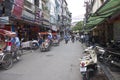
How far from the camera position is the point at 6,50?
46.1 ft

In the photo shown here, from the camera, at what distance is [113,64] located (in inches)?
358

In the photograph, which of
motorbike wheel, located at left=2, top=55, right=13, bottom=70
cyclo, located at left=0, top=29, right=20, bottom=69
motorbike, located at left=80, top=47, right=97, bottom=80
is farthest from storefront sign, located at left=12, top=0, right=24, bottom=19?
motorbike, located at left=80, top=47, right=97, bottom=80

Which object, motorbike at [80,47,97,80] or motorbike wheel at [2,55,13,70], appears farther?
motorbike wheel at [2,55,13,70]

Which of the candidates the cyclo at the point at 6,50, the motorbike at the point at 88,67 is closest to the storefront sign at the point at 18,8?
the cyclo at the point at 6,50

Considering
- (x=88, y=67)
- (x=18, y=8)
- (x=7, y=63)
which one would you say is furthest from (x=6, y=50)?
(x=18, y=8)

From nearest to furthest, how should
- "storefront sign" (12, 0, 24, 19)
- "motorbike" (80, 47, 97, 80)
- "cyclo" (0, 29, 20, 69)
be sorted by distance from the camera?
"motorbike" (80, 47, 97, 80) → "cyclo" (0, 29, 20, 69) → "storefront sign" (12, 0, 24, 19)

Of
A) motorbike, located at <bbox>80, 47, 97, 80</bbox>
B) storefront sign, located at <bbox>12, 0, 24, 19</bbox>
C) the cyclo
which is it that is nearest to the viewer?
motorbike, located at <bbox>80, 47, 97, 80</bbox>

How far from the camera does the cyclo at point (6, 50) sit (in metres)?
12.8

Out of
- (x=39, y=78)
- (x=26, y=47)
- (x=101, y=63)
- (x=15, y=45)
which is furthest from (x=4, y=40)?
(x=26, y=47)

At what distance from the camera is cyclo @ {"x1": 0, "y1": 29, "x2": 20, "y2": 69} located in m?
12.8

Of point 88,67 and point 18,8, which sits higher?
point 18,8

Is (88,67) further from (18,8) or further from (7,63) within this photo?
(18,8)

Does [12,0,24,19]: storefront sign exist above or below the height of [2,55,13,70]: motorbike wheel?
above

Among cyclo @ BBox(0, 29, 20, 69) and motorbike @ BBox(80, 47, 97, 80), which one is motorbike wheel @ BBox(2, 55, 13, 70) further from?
motorbike @ BBox(80, 47, 97, 80)
